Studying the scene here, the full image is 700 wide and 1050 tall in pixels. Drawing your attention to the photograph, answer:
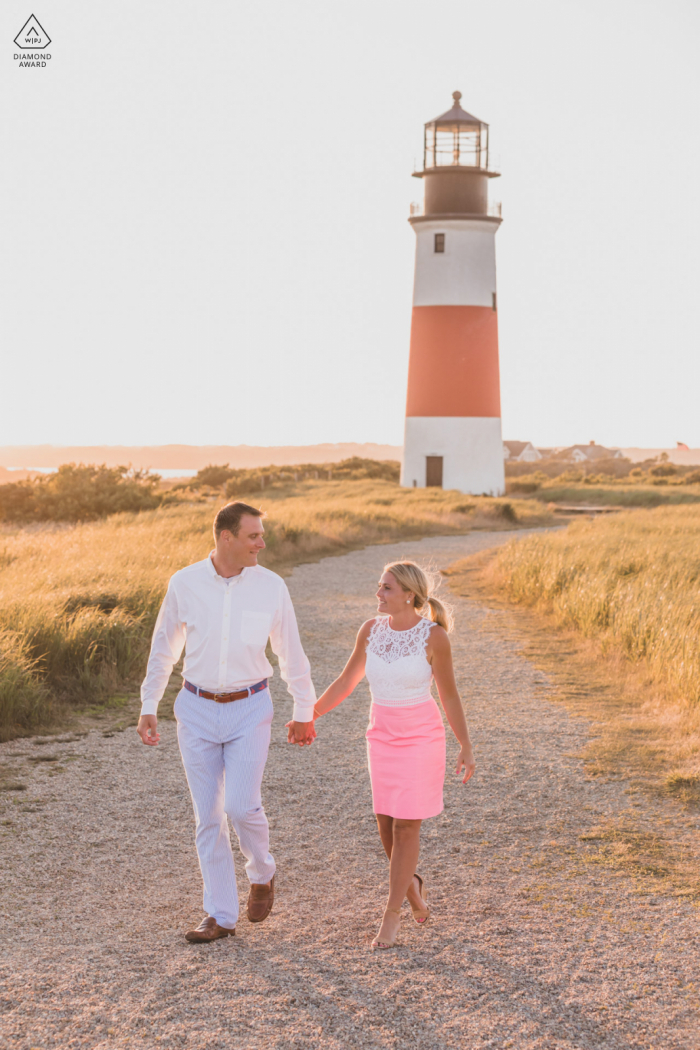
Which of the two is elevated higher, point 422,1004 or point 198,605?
point 198,605

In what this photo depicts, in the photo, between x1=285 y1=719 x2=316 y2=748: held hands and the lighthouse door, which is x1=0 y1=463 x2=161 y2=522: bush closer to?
the lighthouse door

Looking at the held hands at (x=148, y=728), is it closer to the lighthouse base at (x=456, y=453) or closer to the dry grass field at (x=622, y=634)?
the dry grass field at (x=622, y=634)

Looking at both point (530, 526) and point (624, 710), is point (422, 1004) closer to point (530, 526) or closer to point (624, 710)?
point (624, 710)

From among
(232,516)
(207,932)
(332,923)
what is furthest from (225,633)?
(332,923)

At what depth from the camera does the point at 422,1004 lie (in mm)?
3416

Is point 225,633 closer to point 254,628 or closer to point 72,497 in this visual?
point 254,628

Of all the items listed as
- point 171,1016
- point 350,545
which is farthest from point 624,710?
point 350,545

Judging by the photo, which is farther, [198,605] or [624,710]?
[624,710]

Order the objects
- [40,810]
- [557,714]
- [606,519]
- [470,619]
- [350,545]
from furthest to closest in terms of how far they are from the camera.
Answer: [606,519]
[350,545]
[470,619]
[557,714]
[40,810]

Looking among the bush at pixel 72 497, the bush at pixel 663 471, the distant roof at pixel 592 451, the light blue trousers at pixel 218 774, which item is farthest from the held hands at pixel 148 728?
the distant roof at pixel 592 451

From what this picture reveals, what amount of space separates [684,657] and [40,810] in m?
5.39

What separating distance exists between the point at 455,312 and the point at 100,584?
960 inches

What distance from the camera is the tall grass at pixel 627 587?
28.5 ft

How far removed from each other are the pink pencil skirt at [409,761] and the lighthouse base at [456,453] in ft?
96.3
